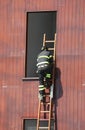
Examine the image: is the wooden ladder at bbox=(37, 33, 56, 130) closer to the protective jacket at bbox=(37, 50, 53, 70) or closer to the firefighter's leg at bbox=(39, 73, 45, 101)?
the firefighter's leg at bbox=(39, 73, 45, 101)

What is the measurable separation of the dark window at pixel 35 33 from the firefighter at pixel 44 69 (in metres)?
0.57

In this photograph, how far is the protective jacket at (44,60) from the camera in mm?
21172

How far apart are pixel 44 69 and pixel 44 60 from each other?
0.84 feet

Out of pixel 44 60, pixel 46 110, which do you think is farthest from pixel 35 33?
pixel 46 110

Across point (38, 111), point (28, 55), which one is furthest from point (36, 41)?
point (38, 111)

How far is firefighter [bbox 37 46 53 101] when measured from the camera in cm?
2119

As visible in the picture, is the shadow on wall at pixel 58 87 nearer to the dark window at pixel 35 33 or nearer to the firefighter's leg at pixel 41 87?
the firefighter's leg at pixel 41 87

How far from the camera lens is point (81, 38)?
21.6 m

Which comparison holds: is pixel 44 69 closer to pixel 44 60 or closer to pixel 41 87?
pixel 44 60

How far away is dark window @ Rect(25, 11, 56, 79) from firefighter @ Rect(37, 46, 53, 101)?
22.6 inches

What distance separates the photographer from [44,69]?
21.2 m

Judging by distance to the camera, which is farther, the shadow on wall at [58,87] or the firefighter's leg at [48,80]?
the shadow on wall at [58,87]

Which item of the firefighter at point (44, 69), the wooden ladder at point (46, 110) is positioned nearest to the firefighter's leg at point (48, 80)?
the firefighter at point (44, 69)

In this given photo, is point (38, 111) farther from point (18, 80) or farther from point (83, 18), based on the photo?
point (83, 18)
